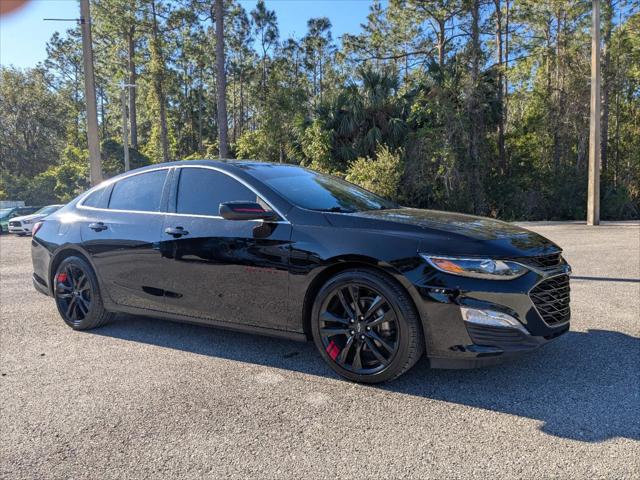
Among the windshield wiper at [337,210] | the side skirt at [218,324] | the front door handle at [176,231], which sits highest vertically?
the windshield wiper at [337,210]

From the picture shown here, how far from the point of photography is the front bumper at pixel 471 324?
311 centimetres

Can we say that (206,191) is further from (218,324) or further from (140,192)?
(218,324)

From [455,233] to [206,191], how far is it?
2130 millimetres

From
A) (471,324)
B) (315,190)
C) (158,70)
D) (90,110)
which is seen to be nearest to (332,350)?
(471,324)

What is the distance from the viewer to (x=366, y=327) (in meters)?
3.39

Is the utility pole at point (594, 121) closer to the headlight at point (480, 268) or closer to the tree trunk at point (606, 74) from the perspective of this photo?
the tree trunk at point (606, 74)

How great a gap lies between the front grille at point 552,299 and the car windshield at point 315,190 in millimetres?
1484

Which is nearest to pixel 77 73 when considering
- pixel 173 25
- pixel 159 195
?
pixel 173 25

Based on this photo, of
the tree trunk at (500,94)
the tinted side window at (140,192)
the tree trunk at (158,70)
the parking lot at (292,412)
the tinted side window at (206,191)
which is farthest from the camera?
the tree trunk at (158,70)

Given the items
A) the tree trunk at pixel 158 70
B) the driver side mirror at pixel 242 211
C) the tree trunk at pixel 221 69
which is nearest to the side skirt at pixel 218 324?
the driver side mirror at pixel 242 211

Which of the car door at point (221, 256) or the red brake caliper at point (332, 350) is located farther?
the car door at point (221, 256)

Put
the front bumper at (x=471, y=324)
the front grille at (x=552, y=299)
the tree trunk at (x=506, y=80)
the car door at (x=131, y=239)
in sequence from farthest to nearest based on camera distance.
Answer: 1. the tree trunk at (x=506, y=80)
2. the car door at (x=131, y=239)
3. the front grille at (x=552, y=299)
4. the front bumper at (x=471, y=324)

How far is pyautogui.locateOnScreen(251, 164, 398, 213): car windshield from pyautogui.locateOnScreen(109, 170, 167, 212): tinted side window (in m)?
0.97

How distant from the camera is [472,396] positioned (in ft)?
10.7
